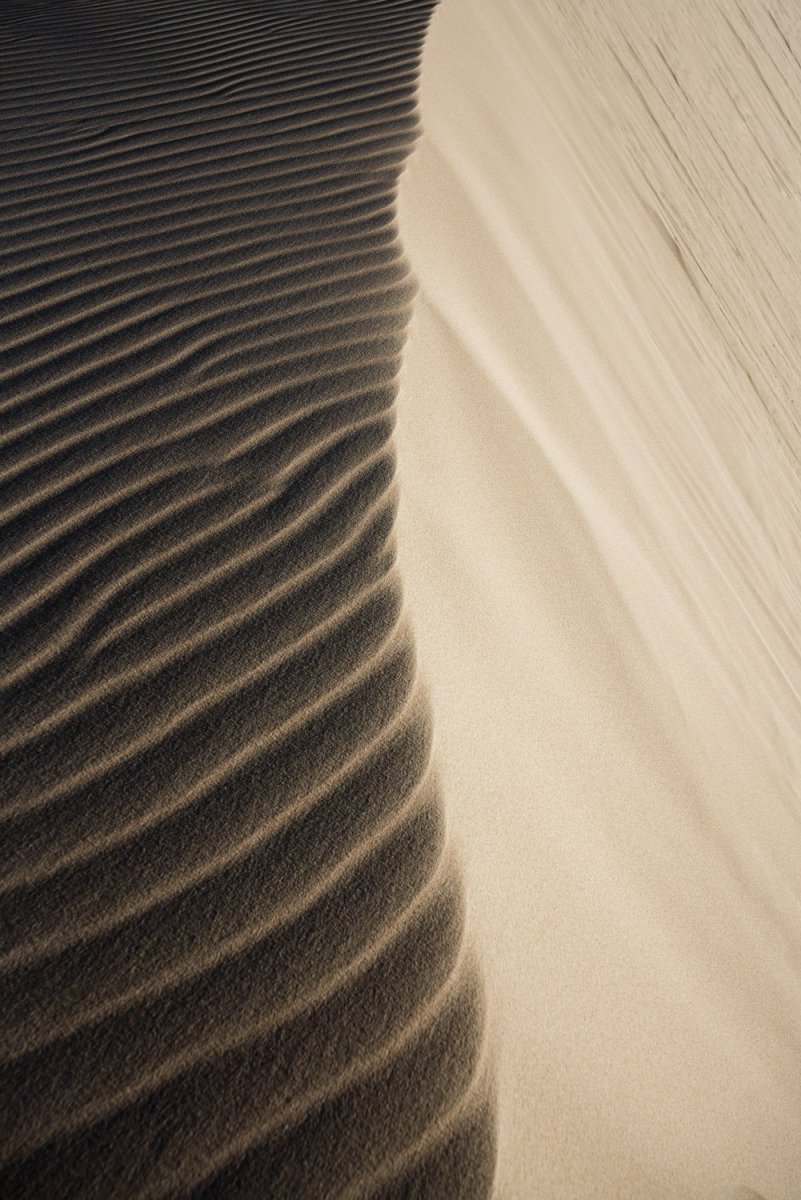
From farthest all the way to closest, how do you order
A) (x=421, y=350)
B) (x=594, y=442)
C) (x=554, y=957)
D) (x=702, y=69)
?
(x=702, y=69) → (x=594, y=442) → (x=421, y=350) → (x=554, y=957)

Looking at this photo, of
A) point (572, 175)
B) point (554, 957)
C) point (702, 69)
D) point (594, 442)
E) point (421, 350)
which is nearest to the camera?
Answer: point (554, 957)

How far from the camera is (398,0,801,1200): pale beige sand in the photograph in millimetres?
1815

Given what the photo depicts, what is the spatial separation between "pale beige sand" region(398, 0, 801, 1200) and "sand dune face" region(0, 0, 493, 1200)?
0.14m

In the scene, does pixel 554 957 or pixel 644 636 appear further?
pixel 644 636

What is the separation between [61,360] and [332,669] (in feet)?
4.75

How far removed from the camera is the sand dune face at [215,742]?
1.47m

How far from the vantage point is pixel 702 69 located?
952 centimetres

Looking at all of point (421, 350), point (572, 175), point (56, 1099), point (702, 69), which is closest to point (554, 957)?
point (56, 1099)

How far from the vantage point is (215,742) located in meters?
1.91

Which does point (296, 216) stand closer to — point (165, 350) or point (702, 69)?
point (165, 350)

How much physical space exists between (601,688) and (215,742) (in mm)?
1083

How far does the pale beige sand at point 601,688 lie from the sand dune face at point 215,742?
0.14 m

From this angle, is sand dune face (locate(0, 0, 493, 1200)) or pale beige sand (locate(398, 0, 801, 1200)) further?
pale beige sand (locate(398, 0, 801, 1200))

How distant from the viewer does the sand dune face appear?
4.82 ft
